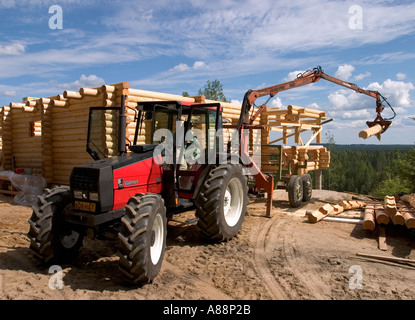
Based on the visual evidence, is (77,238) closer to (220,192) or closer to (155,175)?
(155,175)

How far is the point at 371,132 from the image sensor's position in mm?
10961

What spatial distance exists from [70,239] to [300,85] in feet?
27.8

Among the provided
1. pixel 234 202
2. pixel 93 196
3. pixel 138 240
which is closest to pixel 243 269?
pixel 138 240

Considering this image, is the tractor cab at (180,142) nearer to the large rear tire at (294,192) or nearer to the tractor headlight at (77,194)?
the tractor headlight at (77,194)

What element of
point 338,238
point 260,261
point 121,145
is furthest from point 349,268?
point 121,145

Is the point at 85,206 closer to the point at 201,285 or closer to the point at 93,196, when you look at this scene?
the point at 93,196

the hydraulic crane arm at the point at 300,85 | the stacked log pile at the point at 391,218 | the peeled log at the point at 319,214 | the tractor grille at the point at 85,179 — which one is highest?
the hydraulic crane arm at the point at 300,85

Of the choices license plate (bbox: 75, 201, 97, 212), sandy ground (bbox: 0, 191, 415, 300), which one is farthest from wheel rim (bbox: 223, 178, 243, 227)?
license plate (bbox: 75, 201, 97, 212)

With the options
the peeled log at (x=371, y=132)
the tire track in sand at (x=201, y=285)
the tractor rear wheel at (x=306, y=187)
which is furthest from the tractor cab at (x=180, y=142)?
the tractor rear wheel at (x=306, y=187)

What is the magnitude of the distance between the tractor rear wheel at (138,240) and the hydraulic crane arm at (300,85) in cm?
523

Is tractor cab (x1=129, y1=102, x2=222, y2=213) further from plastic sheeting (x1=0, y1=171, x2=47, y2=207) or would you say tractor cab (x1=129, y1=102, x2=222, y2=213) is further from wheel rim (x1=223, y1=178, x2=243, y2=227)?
plastic sheeting (x1=0, y1=171, x2=47, y2=207)

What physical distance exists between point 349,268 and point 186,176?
341 centimetres

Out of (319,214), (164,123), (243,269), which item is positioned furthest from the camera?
(319,214)

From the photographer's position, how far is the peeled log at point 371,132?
10586 mm
